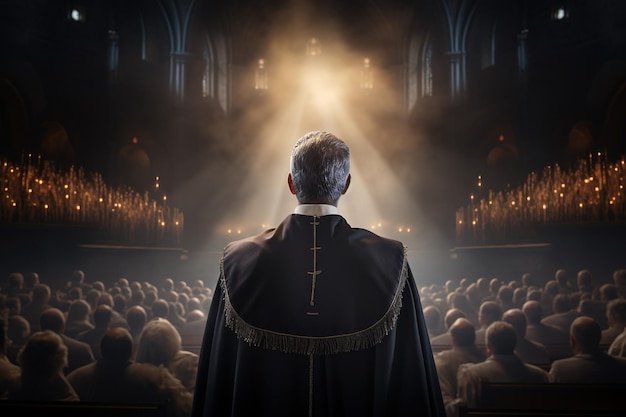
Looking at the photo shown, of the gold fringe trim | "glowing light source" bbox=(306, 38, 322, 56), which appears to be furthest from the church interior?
the gold fringe trim

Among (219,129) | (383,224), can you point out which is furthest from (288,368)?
(219,129)

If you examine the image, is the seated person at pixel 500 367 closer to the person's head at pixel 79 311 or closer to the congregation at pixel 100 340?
the congregation at pixel 100 340

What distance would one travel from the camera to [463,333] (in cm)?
633

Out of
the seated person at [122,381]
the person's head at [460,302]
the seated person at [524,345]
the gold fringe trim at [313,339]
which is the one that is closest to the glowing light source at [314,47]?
the person's head at [460,302]

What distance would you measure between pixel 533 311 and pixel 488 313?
49cm

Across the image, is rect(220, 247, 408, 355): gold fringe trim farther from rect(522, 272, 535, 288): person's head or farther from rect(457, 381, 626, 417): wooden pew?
rect(522, 272, 535, 288): person's head

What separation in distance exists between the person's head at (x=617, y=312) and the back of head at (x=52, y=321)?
5897mm

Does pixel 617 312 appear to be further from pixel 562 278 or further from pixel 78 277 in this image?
pixel 78 277

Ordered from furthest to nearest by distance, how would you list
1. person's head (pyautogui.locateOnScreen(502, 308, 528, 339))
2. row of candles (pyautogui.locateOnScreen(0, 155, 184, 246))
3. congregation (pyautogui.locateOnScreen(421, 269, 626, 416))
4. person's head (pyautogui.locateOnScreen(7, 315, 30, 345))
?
row of candles (pyautogui.locateOnScreen(0, 155, 184, 246)) < person's head (pyautogui.locateOnScreen(7, 315, 30, 345)) < person's head (pyautogui.locateOnScreen(502, 308, 528, 339)) < congregation (pyautogui.locateOnScreen(421, 269, 626, 416))

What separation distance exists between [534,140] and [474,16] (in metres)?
1.64

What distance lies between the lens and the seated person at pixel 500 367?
6152mm

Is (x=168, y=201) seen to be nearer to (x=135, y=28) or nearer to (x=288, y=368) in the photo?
(x=135, y=28)

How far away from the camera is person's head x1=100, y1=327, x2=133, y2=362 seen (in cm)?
617

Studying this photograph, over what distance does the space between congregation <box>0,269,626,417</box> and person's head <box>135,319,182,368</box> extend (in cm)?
Answer: 1
